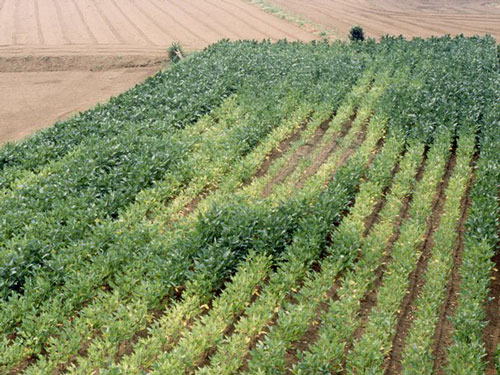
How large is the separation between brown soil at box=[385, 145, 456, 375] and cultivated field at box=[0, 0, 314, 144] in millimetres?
12407

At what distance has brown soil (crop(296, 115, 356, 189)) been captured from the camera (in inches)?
462

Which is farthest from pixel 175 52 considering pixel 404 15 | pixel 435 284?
pixel 435 284

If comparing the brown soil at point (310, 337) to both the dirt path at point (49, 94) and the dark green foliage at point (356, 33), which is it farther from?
the dark green foliage at point (356, 33)

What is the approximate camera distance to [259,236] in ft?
30.0

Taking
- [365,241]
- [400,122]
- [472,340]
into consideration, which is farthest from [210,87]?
[472,340]

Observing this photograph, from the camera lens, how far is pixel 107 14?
31359 mm

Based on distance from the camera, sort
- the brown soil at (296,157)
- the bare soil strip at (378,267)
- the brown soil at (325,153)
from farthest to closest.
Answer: the brown soil at (325,153)
the brown soil at (296,157)
the bare soil strip at (378,267)

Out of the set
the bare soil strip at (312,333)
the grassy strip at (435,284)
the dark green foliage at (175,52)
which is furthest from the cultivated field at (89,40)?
the grassy strip at (435,284)

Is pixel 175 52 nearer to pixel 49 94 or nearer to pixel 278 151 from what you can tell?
pixel 49 94

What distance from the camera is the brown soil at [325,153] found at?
1173 cm

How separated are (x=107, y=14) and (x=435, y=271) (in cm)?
2800

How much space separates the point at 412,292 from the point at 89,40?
2290cm

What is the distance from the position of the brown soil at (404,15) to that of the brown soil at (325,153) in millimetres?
14301

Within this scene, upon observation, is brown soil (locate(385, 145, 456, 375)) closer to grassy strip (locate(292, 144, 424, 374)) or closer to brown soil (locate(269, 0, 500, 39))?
grassy strip (locate(292, 144, 424, 374))
